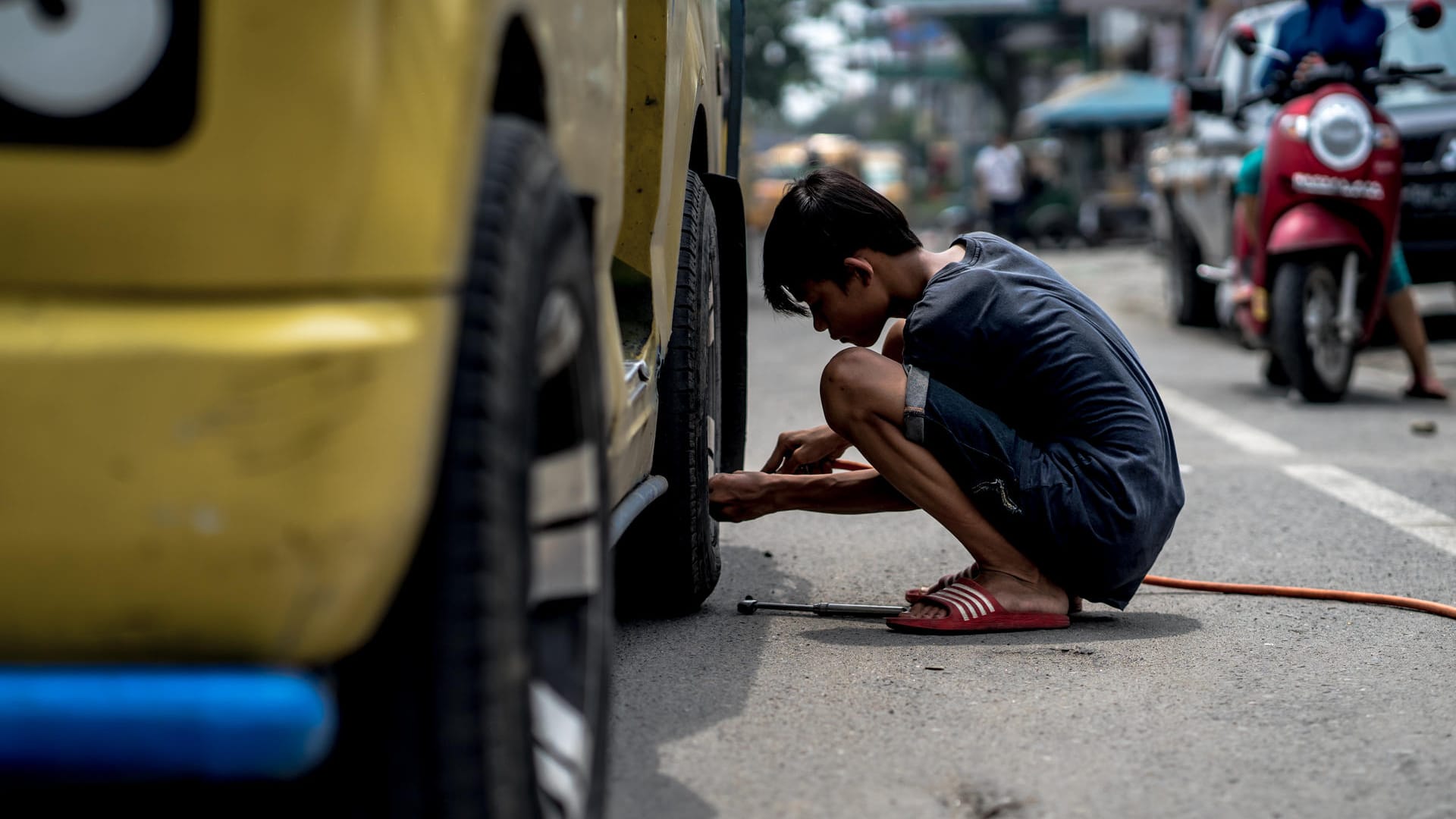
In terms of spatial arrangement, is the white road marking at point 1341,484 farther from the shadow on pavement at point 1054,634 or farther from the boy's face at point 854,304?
the boy's face at point 854,304

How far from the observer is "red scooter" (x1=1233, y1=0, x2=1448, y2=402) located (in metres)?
7.04

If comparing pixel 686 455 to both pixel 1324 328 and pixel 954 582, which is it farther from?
pixel 1324 328

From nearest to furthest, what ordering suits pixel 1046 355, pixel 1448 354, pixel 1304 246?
pixel 1046 355, pixel 1304 246, pixel 1448 354

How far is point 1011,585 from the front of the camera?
3.43 meters

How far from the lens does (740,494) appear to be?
11.6ft

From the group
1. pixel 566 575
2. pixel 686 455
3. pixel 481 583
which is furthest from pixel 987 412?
pixel 481 583

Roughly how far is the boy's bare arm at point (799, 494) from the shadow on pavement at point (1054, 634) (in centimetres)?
25

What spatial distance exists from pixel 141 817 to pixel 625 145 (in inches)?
53.4

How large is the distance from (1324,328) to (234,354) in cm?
649

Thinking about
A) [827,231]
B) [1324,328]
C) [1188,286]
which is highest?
[827,231]

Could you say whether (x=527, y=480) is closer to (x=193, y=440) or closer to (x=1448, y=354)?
(x=193, y=440)

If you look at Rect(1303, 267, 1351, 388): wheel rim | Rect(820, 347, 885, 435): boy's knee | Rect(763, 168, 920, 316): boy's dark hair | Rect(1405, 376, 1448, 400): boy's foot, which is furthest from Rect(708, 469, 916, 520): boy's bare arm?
Rect(1405, 376, 1448, 400): boy's foot

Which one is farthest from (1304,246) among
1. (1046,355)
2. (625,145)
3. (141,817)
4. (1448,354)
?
(141,817)

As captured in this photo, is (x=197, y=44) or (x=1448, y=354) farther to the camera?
(x=1448, y=354)
